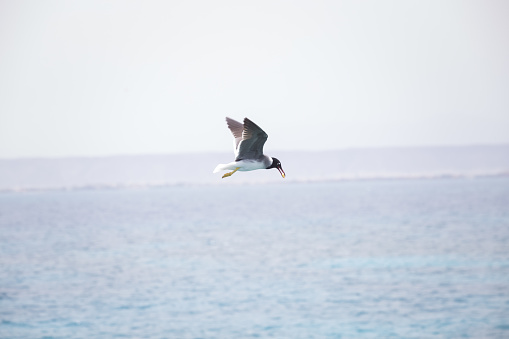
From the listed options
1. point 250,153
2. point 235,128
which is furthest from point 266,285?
point 250,153

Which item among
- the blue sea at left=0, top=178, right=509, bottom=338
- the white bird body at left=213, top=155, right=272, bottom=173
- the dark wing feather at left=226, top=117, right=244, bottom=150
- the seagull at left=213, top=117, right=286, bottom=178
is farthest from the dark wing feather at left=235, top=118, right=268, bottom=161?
the blue sea at left=0, top=178, right=509, bottom=338

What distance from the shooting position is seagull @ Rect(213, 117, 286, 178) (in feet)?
44.2

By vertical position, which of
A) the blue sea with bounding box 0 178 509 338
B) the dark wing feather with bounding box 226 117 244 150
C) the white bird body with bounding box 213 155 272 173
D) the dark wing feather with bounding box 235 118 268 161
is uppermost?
the dark wing feather with bounding box 226 117 244 150

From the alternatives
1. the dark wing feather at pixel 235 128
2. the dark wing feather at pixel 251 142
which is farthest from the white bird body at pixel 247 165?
the dark wing feather at pixel 235 128

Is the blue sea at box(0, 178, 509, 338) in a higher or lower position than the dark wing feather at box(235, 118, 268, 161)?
lower

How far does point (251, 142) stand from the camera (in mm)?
13742

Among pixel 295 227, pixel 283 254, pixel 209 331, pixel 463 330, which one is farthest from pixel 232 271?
pixel 295 227

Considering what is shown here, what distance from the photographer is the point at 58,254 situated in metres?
127

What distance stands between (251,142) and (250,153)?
366 millimetres

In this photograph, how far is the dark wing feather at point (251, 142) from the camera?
13375mm

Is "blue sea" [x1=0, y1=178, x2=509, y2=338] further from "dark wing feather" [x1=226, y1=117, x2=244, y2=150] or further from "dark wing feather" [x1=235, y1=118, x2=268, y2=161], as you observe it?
"dark wing feather" [x1=235, y1=118, x2=268, y2=161]

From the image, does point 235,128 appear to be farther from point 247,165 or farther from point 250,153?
point 247,165

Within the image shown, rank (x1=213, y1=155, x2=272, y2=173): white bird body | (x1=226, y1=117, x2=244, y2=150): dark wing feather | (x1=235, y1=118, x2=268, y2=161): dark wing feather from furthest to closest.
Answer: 1. (x1=226, y1=117, x2=244, y2=150): dark wing feather
2. (x1=213, y1=155, x2=272, y2=173): white bird body
3. (x1=235, y1=118, x2=268, y2=161): dark wing feather

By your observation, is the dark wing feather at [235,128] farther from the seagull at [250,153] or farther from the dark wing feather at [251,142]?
the dark wing feather at [251,142]
